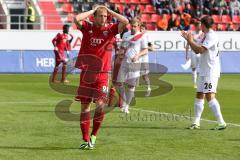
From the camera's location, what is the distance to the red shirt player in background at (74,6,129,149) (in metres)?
11.2

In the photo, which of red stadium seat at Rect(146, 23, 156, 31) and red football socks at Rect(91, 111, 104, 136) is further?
red stadium seat at Rect(146, 23, 156, 31)

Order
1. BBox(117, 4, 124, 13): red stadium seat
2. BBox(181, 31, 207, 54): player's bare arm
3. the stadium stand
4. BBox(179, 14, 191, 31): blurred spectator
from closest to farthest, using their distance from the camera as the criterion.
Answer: BBox(181, 31, 207, 54): player's bare arm, the stadium stand, BBox(179, 14, 191, 31): blurred spectator, BBox(117, 4, 124, 13): red stadium seat

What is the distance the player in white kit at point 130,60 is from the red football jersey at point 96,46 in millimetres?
5641

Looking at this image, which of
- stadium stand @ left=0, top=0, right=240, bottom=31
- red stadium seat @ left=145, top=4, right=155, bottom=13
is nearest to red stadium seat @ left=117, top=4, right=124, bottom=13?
stadium stand @ left=0, top=0, right=240, bottom=31

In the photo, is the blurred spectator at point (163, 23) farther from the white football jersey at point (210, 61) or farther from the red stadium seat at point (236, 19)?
the white football jersey at point (210, 61)

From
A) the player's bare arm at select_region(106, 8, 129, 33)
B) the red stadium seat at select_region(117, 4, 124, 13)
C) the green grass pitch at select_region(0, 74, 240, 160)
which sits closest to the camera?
the green grass pitch at select_region(0, 74, 240, 160)

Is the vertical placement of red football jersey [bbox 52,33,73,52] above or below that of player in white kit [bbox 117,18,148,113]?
below

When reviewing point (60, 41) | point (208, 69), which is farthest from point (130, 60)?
point (60, 41)

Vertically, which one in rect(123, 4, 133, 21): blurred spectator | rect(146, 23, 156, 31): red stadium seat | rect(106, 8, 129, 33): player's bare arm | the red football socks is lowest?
rect(146, 23, 156, 31): red stadium seat

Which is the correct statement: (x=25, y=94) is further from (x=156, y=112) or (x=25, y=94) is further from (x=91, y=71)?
(x=91, y=71)


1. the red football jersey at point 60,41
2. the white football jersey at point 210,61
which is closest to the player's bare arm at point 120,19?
the white football jersey at point 210,61

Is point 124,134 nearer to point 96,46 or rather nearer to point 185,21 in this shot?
point 96,46

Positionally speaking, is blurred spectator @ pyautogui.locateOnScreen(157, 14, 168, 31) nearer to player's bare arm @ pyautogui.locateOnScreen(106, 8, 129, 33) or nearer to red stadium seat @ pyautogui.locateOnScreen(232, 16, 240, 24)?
red stadium seat @ pyautogui.locateOnScreen(232, 16, 240, 24)

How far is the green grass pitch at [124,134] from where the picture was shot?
10.5 m
